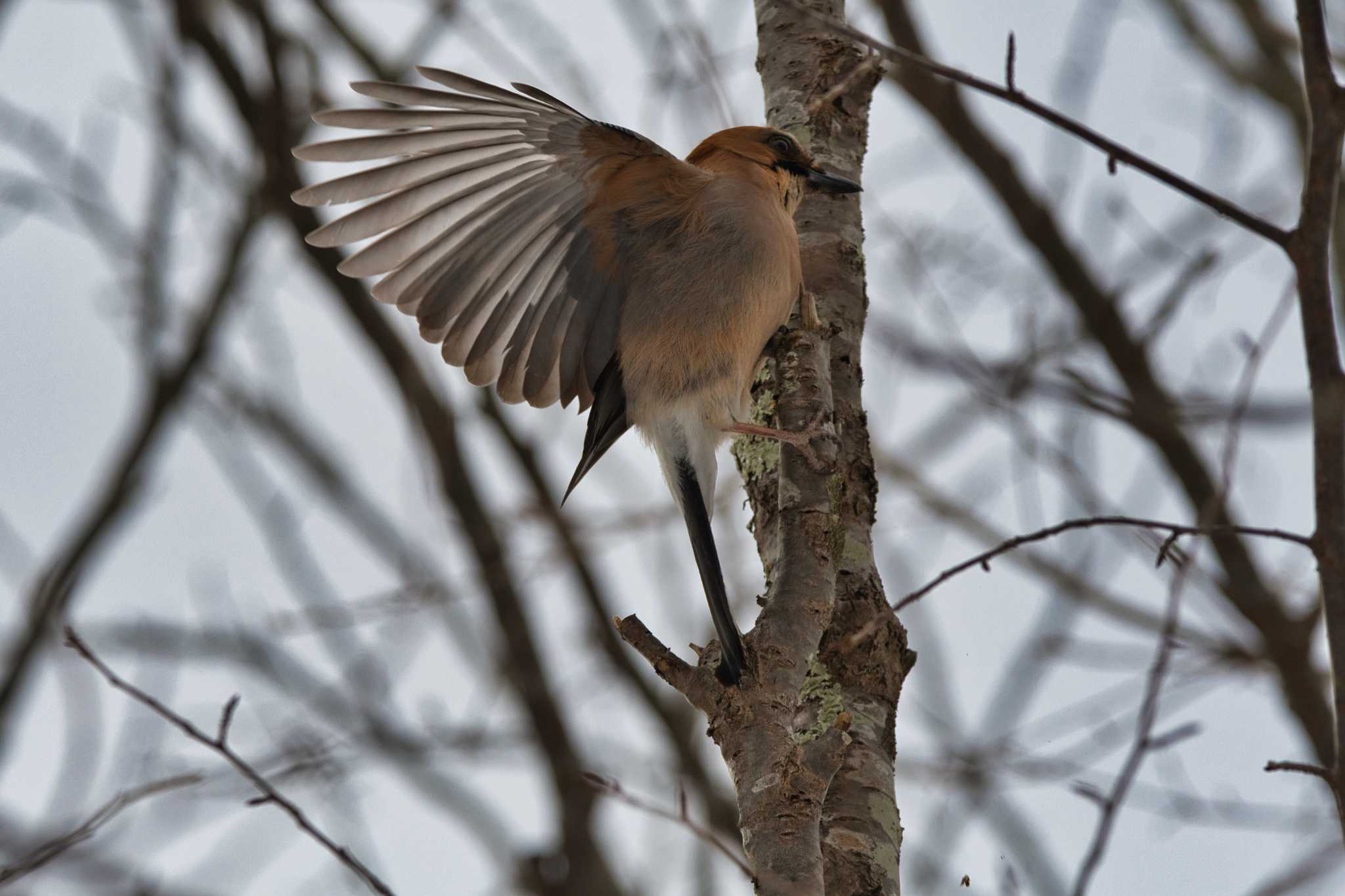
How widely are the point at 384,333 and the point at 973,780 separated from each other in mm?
3276

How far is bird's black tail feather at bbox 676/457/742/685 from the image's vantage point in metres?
2.08

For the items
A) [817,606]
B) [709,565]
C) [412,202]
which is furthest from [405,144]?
[817,606]

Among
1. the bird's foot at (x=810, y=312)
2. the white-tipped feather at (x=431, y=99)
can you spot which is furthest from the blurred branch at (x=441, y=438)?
the bird's foot at (x=810, y=312)

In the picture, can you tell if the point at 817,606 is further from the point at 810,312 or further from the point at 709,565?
the point at 810,312

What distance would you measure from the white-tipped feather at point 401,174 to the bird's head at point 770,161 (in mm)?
612

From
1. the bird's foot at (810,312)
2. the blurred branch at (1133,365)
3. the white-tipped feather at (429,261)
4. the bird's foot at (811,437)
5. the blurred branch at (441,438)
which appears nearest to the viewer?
the bird's foot at (811,437)

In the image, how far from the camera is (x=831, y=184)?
326cm

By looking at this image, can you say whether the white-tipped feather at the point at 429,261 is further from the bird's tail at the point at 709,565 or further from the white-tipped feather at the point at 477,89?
the bird's tail at the point at 709,565

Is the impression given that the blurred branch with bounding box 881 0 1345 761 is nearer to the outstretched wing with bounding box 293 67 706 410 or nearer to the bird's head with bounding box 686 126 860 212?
the bird's head with bounding box 686 126 860 212

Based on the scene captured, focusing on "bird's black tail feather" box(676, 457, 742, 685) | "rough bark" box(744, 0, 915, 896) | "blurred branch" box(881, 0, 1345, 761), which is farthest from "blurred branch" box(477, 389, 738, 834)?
A: "rough bark" box(744, 0, 915, 896)

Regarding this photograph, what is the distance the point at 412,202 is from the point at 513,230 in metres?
0.28

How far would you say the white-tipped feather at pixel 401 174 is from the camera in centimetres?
319

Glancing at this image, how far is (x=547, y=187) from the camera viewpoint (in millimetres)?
3502

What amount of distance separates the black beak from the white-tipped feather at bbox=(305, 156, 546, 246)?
0.73m
